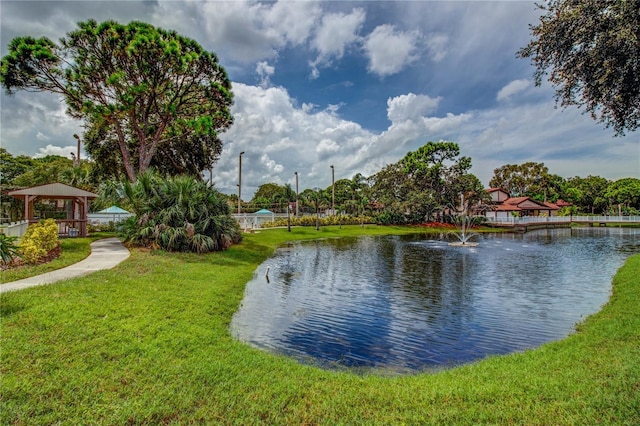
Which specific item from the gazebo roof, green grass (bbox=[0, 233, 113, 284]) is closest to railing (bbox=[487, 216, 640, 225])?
the gazebo roof

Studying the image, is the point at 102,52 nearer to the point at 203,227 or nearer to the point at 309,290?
the point at 203,227

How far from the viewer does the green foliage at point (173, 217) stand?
590 inches

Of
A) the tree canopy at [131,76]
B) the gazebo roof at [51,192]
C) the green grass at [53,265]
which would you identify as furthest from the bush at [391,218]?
the green grass at [53,265]

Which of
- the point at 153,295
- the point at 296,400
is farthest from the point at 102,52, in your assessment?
the point at 296,400

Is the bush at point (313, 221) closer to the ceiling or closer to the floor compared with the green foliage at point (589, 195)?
closer to the floor

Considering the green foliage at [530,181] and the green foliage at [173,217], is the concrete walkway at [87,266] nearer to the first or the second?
the green foliage at [173,217]

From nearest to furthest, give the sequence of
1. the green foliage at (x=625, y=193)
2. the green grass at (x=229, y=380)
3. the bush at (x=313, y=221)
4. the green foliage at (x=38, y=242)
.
Answer: the green grass at (x=229, y=380), the green foliage at (x=38, y=242), the bush at (x=313, y=221), the green foliage at (x=625, y=193)

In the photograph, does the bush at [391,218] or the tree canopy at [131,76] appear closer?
the tree canopy at [131,76]

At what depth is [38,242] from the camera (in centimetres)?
1133

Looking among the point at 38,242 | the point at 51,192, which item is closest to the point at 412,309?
the point at 38,242

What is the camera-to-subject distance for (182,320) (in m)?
6.90

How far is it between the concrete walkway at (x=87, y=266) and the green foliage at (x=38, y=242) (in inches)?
44.3

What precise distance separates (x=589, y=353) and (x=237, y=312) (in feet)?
23.9

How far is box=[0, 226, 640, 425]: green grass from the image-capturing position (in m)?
3.75
